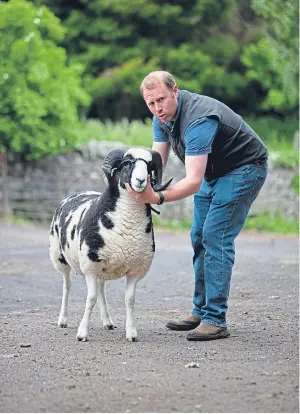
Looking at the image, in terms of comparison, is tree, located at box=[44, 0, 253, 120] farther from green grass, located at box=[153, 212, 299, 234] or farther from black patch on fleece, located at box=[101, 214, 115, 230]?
black patch on fleece, located at box=[101, 214, 115, 230]

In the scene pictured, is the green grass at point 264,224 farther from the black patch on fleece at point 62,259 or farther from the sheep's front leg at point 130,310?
the sheep's front leg at point 130,310

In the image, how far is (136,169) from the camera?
23.6ft

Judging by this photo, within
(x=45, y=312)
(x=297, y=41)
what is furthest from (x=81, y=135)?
(x=45, y=312)

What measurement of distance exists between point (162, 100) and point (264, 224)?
16180mm

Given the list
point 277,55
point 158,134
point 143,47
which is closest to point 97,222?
point 158,134

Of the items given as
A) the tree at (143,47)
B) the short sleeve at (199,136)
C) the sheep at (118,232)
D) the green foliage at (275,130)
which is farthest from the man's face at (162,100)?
the tree at (143,47)

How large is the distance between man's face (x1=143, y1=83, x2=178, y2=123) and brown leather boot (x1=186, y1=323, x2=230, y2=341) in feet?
5.14

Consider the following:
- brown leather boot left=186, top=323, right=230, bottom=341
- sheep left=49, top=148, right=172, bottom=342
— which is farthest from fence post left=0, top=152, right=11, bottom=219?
brown leather boot left=186, top=323, right=230, bottom=341

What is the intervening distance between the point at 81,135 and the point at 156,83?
18.9 metres

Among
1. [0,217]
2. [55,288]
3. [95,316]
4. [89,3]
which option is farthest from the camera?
[89,3]

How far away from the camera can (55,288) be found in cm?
1168

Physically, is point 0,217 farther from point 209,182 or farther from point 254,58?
point 209,182

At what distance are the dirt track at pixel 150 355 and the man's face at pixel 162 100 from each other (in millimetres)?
1666

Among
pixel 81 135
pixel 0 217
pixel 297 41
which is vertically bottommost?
pixel 0 217
